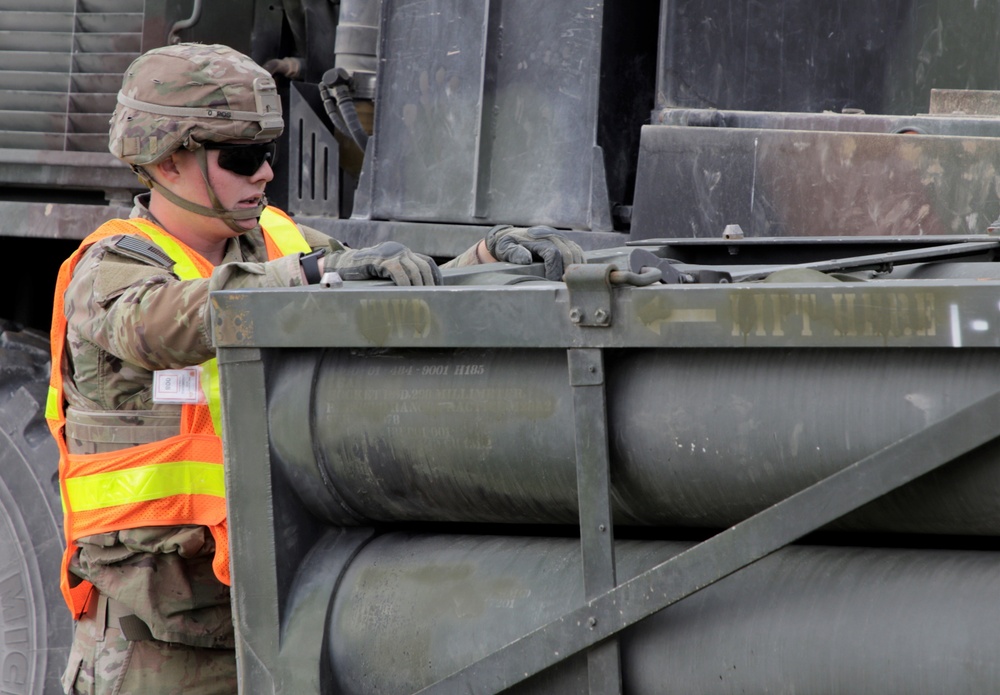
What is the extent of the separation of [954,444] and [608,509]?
1.40 ft

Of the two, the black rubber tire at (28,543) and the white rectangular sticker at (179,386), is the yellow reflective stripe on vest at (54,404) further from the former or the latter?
the black rubber tire at (28,543)

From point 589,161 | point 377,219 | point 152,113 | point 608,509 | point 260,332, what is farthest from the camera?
point 377,219

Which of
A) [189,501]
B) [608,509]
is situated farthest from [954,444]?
[189,501]

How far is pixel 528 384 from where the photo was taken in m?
1.79

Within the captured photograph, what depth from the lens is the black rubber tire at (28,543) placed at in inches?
138

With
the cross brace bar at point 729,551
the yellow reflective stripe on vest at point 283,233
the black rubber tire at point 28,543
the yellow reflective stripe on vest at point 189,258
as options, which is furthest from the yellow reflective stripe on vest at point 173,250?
the black rubber tire at point 28,543

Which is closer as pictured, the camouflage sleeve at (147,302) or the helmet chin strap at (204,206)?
the camouflage sleeve at (147,302)

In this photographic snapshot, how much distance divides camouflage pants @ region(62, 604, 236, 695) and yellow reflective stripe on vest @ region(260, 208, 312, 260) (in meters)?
0.79

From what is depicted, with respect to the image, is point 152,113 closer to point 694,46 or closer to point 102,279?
point 102,279

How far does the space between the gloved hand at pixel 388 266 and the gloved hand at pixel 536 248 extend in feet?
1.28

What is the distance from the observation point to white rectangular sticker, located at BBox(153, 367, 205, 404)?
240 cm

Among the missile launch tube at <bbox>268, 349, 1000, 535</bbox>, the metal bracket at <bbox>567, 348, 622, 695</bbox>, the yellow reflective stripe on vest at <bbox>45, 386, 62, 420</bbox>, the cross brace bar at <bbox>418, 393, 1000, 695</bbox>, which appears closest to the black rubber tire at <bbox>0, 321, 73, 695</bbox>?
the yellow reflective stripe on vest at <bbox>45, 386, 62, 420</bbox>

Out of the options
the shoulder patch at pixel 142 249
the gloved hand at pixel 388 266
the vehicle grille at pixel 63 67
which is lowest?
the gloved hand at pixel 388 266

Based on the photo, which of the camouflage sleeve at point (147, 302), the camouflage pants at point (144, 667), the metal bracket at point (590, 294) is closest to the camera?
the metal bracket at point (590, 294)
